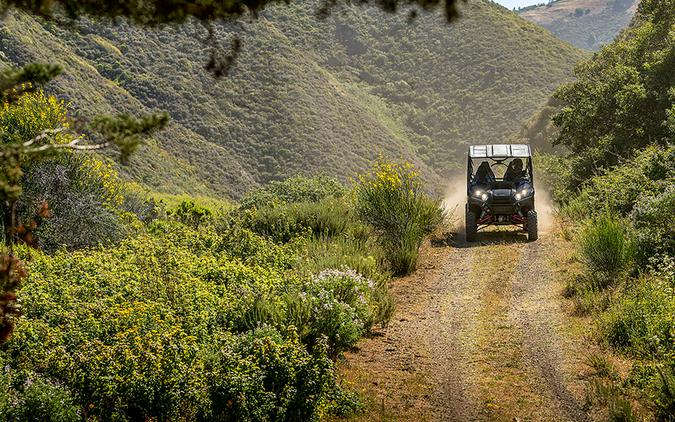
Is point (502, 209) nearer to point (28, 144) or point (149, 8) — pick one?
point (149, 8)

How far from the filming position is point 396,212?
15.3m

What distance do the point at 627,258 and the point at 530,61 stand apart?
78836 mm

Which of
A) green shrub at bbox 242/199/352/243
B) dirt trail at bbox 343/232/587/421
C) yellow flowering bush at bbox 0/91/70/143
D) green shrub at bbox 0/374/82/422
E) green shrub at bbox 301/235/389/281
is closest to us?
green shrub at bbox 0/374/82/422

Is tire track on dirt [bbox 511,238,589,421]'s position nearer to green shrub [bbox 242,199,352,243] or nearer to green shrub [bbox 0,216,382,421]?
green shrub [bbox 0,216,382,421]

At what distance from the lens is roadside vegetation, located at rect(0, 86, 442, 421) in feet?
21.9

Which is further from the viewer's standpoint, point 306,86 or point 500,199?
point 306,86

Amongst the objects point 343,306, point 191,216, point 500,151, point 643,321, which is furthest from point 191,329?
point 191,216

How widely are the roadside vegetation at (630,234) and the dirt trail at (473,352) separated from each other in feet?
1.58

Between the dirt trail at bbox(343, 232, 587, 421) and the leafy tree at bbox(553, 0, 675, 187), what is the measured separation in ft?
26.5

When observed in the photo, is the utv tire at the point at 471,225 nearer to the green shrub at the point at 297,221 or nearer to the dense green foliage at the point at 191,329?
the green shrub at the point at 297,221

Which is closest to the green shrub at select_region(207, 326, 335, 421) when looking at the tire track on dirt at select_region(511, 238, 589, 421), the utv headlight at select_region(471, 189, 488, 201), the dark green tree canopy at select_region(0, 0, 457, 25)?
the tire track on dirt at select_region(511, 238, 589, 421)

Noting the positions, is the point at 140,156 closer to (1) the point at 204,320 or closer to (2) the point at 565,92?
(2) the point at 565,92

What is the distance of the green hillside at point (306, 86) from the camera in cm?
5559

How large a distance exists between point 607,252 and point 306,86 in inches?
2478
